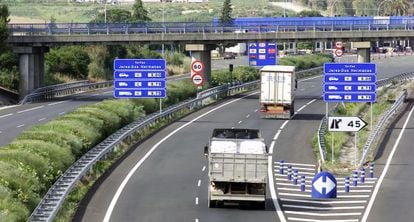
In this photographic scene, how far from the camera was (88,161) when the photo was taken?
4341 centimetres

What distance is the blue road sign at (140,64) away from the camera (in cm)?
6419

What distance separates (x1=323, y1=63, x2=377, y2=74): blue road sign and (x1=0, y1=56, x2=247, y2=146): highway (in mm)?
19793

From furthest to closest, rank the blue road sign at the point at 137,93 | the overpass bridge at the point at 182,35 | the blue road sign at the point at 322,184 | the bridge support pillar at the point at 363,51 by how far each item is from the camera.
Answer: the bridge support pillar at the point at 363,51
the overpass bridge at the point at 182,35
the blue road sign at the point at 137,93
the blue road sign at the point at 322,184

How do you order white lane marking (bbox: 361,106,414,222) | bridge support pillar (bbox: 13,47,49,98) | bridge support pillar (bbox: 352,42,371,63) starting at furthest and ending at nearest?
bridge support pillar (bbox: 13,47,49,98), bridge support pillar (bbox: 352,42,371,63), white lane marking (bbox: 361,106,414,222)

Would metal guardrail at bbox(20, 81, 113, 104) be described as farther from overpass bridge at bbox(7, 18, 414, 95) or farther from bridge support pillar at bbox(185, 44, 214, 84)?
bridge support pillar at bbox(185, 44, 214, 84)

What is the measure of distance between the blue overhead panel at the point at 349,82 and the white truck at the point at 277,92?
669 inches

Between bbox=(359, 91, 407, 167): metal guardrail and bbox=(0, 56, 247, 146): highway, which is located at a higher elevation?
bbox=(359, 91, 407, 167): metal guardrail

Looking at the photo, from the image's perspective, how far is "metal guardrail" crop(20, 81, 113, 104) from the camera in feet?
297

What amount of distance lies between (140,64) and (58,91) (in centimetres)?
3535

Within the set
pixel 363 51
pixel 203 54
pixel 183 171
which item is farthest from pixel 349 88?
pixel 203 54

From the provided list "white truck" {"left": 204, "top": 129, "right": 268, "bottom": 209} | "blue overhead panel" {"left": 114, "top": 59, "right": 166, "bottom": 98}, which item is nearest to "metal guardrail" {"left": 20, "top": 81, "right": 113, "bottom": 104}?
Result: "blue overhead panel" {"left": 114, "top": 59, "right": 166, "bottom": 98}

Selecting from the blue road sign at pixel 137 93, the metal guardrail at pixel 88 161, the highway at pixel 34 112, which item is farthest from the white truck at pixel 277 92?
the highway at pixel 34 112

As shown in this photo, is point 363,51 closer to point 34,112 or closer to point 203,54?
point 203,54

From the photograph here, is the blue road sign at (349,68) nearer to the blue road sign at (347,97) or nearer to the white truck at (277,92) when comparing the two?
the blue road sign at (347,97)
